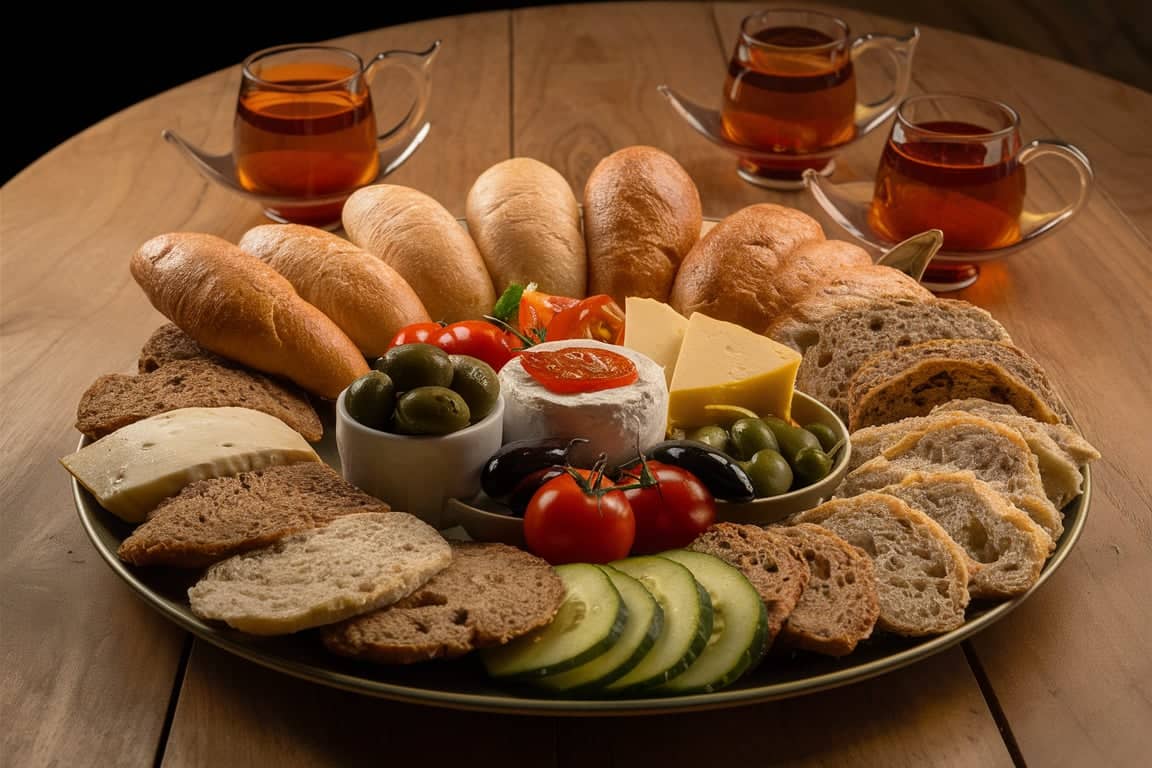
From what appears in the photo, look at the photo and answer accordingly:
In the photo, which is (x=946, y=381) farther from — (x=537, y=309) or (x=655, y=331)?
(x=537, y=309)

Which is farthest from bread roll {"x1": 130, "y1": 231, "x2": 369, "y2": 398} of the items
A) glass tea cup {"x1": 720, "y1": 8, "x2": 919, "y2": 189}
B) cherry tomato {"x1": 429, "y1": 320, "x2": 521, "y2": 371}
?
glass tea cup {"x1": 720, "y1": 8, "x2": 919, "y2": 189}

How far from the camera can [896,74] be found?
344cm

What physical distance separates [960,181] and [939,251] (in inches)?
6.5

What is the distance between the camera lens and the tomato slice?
2.23m

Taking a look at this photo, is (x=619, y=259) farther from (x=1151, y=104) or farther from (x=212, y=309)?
(x=1151, y=104)

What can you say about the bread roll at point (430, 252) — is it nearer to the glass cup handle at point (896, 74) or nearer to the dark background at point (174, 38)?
the glass cup handle at point (896, 74)

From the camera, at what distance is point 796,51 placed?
3.22 m

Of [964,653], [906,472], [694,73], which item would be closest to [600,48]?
[694,73]

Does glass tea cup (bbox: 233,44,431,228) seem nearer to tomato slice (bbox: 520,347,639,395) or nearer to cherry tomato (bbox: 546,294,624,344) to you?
cherry tomato (bbox: 546,294,624,344)

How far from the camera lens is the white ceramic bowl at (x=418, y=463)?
205cm

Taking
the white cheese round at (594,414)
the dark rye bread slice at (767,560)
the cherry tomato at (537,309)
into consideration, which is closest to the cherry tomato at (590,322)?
the cherry tomato at (537,309)

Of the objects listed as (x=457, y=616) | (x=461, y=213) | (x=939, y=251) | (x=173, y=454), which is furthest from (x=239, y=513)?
(x=939, y=251)

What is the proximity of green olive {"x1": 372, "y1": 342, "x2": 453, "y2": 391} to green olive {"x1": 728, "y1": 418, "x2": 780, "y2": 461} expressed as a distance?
506 mm

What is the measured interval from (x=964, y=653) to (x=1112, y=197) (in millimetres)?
1985
